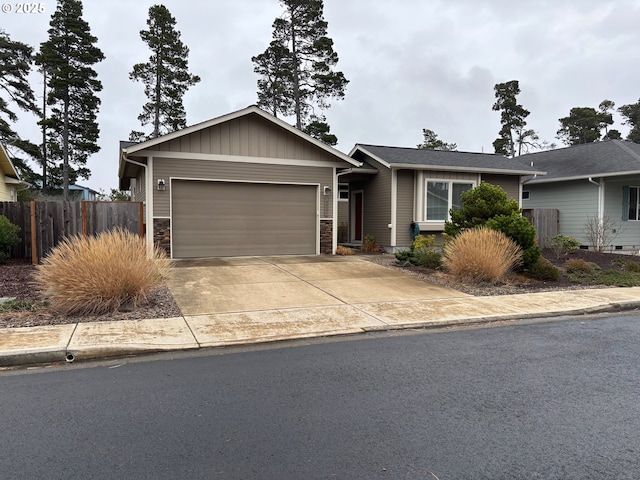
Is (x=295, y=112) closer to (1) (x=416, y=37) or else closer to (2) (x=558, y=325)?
(1) (x=416, y=37)

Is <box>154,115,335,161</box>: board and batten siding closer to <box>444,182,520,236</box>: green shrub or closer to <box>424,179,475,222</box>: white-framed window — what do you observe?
<box>424,179,475,222</box>: white-framed window

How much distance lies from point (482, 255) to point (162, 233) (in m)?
8.47

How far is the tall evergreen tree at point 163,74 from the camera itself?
94.8ft

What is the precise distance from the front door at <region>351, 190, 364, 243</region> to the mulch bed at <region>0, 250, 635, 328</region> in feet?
14.2

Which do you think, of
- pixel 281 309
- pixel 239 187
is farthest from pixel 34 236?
pixel 281 309

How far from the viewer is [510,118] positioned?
141 ft

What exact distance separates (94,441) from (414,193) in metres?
13.8

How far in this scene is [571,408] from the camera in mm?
3637

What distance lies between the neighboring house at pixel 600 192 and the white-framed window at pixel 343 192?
7859mm

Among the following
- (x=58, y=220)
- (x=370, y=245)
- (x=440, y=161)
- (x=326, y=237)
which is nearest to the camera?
(x=58, y=220)

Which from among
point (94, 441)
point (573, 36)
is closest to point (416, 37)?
point (573, 36)

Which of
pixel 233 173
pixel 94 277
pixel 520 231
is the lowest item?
pixel 94 277

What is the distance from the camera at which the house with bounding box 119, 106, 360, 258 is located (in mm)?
12250

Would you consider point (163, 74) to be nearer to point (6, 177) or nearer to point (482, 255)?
point (6, 177)
